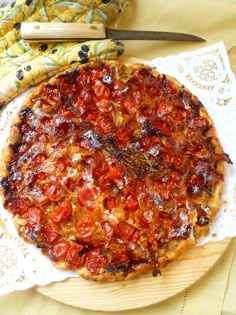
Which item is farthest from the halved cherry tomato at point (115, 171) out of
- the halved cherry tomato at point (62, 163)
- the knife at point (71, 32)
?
the knife at point (71, 32)

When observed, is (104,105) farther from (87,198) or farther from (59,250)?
(59,250)

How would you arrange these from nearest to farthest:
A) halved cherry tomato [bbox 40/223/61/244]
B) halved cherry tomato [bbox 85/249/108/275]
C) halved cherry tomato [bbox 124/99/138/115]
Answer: halved cherry tomato [bbox 85/249/108/275] < halved cherry tomato [bbox 40/223/61/244] < halved cherry tomato [bbox 124/99/138/115]

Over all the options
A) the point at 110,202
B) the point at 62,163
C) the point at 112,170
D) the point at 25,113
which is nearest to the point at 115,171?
the point at 112,170

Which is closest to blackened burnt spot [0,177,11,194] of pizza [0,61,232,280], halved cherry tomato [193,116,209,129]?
pizza [0,61,232,280]

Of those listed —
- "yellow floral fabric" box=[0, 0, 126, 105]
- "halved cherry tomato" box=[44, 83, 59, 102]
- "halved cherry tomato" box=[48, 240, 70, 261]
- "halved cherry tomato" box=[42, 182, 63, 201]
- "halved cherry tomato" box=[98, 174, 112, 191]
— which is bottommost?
"halved cherry tomato" box=[48, 240, 70, 261]

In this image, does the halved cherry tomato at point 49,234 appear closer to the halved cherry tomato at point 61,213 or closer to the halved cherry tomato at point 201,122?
the halved cherry tomato at point 61,213

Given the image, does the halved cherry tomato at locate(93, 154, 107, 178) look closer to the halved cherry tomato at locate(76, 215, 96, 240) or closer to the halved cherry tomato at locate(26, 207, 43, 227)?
the halved cherry tomato at locate(76, 215, 96, 240)

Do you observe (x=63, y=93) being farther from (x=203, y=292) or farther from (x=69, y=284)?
(x=203, y=292)
